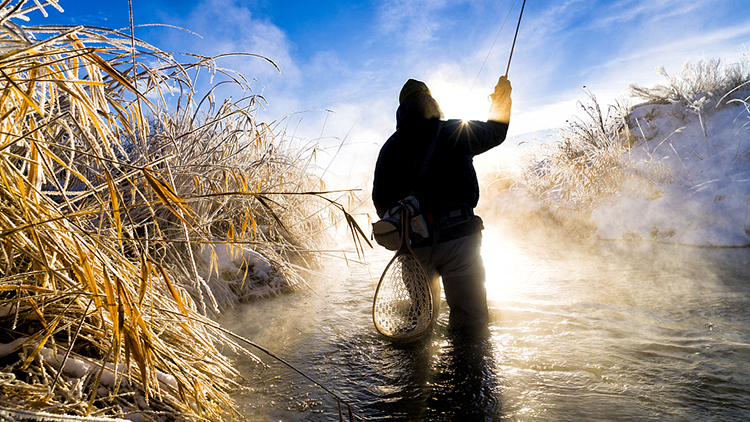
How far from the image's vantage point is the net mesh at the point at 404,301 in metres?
2.28

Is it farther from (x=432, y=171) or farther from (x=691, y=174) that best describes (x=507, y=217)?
(x=432, y=171)

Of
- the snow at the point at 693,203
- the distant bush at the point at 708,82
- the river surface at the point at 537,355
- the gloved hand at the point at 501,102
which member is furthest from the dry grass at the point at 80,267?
the distant bush at the point at 708,82

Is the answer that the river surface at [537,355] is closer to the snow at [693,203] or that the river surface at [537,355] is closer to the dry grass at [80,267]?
the dry grass at [80,267]

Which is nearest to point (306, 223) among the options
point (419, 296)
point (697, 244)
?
point (419, 296)

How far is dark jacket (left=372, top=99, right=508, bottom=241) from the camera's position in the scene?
8.09 ft

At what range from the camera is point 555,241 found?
225 inches

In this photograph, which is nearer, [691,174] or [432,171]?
[432,171]

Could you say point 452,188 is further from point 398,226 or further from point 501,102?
point 501,102

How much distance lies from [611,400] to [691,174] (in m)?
Answer: 6.13

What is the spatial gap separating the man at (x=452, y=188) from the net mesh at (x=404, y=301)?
164 mm

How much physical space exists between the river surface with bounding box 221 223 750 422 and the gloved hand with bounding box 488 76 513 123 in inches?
61.2

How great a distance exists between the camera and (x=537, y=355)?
6.75 feet

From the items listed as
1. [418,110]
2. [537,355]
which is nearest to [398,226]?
[418,110]

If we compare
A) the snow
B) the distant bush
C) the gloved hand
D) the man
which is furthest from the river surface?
the distant bush
